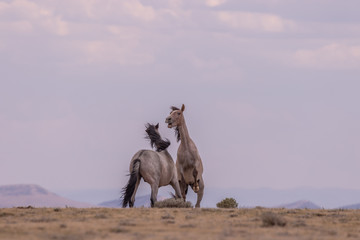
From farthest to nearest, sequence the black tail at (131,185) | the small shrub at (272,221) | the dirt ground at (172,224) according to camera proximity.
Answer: the black tail at (131,185) → the small shrub at (272,221) → the dirt ground at (172,224)

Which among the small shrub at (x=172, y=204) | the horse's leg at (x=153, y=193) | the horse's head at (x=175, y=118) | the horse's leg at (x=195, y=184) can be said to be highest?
the horse's head at (x=175, y=118)

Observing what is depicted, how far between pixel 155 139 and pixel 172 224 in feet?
31.6

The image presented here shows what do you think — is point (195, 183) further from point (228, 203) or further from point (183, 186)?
point (228, 203)

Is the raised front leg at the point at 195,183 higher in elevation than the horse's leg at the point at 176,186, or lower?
higher

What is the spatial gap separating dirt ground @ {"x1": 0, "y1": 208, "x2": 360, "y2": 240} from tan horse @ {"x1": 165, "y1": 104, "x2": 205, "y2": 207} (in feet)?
17.4

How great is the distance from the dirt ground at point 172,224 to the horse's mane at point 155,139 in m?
5.19

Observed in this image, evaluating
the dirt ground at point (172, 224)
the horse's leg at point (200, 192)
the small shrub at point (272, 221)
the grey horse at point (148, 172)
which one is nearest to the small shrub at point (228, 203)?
the horse's leg at point (200, 192)

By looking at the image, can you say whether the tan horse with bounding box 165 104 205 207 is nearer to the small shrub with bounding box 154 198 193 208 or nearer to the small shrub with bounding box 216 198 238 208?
the small shrub with bounding box 216 198 238 208

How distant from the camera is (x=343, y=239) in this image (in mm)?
17125

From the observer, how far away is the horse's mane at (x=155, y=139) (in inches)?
1110

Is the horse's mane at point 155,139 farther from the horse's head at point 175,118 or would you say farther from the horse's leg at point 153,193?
the horse's leg at point 153,193

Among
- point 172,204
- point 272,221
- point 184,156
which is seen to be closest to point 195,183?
point 184,156

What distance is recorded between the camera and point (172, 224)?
19016mm

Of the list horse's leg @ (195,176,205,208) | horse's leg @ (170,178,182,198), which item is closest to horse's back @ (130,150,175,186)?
horse's leg @ (170,178,182,198)
